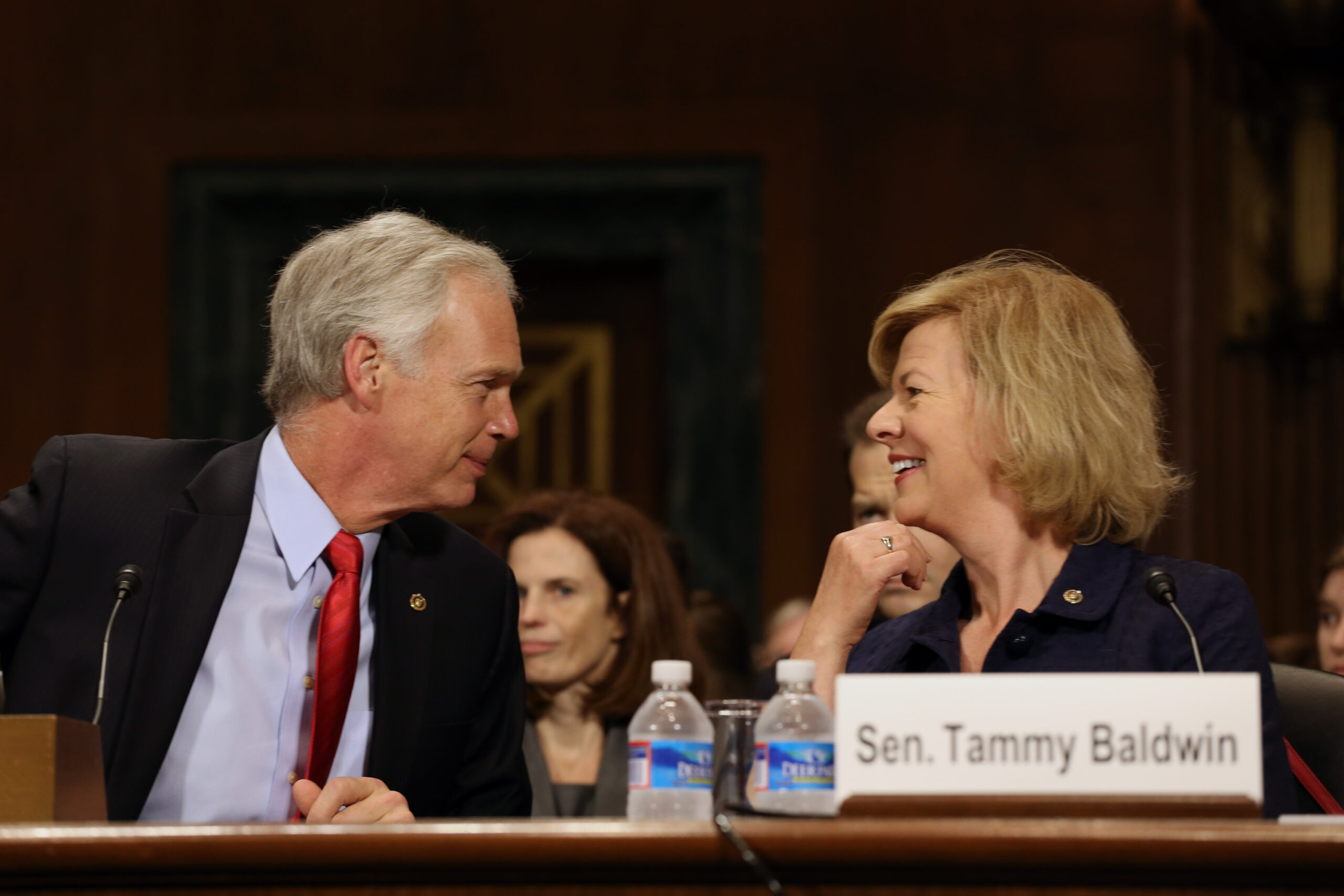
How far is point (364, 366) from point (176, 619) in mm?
492

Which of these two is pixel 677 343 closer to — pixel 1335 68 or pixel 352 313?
pixel 1335 68

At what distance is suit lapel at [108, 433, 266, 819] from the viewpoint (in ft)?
6.61

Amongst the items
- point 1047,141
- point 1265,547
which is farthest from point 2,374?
point 1265,547

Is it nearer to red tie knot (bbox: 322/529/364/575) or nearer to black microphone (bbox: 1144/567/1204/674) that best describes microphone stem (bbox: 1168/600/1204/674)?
black microphone (bbox: 1144/567/1204/674)

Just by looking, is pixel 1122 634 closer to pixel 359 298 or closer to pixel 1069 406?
pixel 1069 406

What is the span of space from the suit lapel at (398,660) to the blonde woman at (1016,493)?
22.5 inches

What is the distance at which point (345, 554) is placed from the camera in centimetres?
225

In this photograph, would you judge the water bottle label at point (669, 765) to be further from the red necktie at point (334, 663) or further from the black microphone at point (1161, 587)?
the red necktie at point (334, 663)

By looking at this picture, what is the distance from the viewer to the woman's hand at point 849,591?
2090 mm

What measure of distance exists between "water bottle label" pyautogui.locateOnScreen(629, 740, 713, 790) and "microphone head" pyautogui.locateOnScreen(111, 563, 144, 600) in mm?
709

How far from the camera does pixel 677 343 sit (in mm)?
4965

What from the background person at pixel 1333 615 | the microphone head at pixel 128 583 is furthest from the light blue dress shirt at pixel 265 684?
the background person at pixel 1333 615

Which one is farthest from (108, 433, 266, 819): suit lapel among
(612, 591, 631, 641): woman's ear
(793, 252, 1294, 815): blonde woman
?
(612, 591, 631, 641): woman's ear

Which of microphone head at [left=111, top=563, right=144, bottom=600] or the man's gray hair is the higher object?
the man's gray hair
